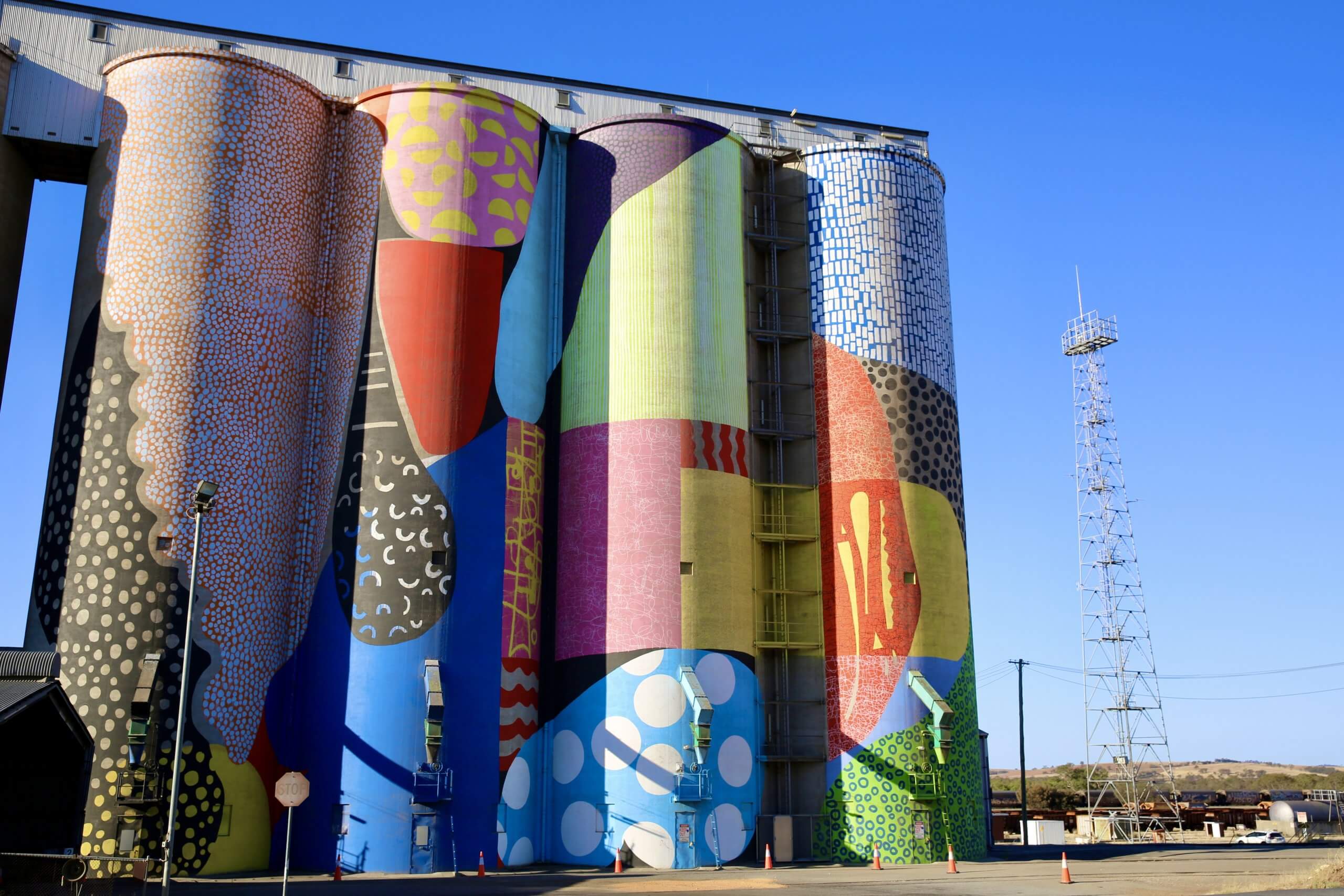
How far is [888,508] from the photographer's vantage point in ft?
152

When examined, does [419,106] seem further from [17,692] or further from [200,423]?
[17,692]

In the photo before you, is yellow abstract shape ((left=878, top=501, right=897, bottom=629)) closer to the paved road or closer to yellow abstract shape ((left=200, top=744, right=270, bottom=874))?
the paved road

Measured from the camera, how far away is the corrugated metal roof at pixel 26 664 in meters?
30.3

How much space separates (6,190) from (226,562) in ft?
58.3

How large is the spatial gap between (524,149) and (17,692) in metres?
27.2

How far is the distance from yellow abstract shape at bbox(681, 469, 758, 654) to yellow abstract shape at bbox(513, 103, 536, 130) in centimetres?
1476

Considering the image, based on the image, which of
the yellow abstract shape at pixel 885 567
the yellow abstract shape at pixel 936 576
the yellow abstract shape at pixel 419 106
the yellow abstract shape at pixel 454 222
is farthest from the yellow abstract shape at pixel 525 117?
the yellow abstract shape at pixel 936 576

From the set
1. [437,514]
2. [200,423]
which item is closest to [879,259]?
[437,514]

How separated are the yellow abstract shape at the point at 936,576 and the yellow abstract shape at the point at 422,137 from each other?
21.9 meters

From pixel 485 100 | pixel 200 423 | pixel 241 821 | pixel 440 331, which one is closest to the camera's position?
pixel 241 821

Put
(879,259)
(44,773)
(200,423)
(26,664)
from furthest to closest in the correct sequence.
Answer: (879,259)
(200,423)
(26,664)
(44,773)

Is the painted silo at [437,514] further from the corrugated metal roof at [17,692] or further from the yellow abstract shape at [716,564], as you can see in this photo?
the corrugated metal roof at [17,692]

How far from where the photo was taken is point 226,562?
39812mm

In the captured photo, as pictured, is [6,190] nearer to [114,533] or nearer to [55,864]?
[114,533]
